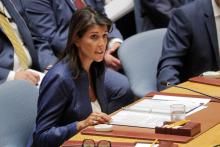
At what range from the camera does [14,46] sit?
13.9 ft

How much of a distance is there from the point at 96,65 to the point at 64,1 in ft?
4.60

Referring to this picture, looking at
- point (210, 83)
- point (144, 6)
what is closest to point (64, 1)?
point (144, 6)

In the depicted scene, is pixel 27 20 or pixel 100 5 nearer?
pixel 27 20

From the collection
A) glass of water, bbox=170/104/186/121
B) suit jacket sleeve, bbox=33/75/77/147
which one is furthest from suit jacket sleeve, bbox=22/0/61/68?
glass of water, bbox=170/104/186/121

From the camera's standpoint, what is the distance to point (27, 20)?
4594mm

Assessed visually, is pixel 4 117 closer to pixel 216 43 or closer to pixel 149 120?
pixel 149 120

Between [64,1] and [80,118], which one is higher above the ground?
[64,1]

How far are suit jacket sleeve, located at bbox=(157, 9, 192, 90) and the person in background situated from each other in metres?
0.82

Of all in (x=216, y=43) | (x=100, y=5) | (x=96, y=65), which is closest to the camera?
(x=96, y=65)

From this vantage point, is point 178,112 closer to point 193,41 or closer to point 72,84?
point 72,84

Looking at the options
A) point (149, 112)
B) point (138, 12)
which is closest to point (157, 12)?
point (138, 12)

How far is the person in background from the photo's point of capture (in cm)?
303

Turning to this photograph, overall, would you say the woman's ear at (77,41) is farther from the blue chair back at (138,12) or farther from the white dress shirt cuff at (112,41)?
the blue chair back at (138,12)

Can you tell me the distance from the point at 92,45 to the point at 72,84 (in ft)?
0.76
